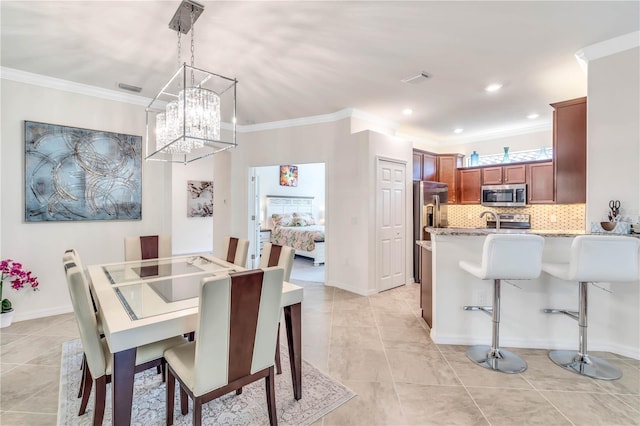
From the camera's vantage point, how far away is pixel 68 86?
3.44m

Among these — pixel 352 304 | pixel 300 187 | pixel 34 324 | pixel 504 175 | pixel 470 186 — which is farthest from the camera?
pixel 300 187

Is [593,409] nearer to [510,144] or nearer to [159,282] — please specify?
[159,282]

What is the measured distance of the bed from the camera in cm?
618

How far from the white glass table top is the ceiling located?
1988 millimetres

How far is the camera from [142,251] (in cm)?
312

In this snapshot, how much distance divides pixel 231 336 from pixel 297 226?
245 inches

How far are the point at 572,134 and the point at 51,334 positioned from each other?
582 cm

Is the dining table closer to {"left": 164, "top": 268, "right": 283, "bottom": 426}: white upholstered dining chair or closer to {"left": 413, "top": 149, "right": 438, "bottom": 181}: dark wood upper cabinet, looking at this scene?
{"left": 164, "top": 268, "right": 283, "bottom": 426}: white upholstered dining chair

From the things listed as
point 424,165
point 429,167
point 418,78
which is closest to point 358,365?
point 418,78

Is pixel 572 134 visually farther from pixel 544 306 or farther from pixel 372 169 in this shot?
pixel 372 169

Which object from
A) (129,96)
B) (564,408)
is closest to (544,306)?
(564,408)

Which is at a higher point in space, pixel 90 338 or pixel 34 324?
pixel 90 338

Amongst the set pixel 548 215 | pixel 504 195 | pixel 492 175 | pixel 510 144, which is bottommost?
pixel 548 215

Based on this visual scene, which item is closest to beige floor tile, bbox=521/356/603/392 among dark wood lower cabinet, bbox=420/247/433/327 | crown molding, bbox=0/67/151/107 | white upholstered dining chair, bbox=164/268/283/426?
dark wood lower cabinet, bbox=420/247/433/327
